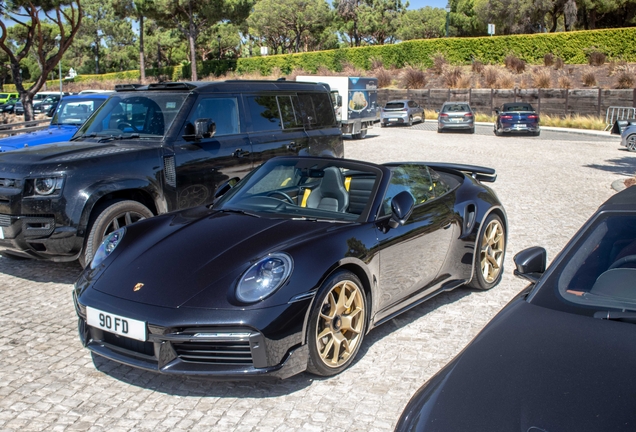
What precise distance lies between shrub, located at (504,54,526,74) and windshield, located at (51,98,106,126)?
136 ft

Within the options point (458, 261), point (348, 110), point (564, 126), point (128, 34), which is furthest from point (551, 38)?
point (128, 34)

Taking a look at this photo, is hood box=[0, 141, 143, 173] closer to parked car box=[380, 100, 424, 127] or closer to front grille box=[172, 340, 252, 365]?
front grille box=[172, 340, 252, 365]

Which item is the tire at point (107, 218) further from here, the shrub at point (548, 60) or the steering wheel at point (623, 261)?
the shrub at point (548, 60)

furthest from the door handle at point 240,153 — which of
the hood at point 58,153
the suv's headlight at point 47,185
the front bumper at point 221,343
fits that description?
the front bumper at point 221,343

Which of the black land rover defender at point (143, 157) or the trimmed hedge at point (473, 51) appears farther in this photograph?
the trimmed hedge at point (473, 51)

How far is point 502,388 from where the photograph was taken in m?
2.45

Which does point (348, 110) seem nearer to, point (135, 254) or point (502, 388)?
point (135, 254)

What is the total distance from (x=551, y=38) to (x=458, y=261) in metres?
46.7

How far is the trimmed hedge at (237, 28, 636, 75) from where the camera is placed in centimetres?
4531

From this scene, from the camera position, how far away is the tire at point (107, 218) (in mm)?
6383

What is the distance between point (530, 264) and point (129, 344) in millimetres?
2475

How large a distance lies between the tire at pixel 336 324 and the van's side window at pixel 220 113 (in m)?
3.90

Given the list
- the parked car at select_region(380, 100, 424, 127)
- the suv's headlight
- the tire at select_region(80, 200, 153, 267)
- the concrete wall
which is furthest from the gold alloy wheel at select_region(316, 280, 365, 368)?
the concrete wall

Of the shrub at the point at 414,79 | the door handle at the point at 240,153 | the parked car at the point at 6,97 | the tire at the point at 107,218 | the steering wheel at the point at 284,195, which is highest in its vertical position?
the shrub at the point at 414,79
